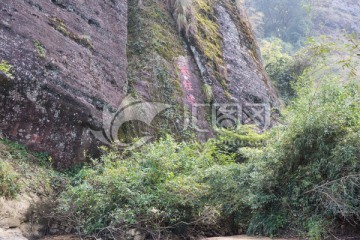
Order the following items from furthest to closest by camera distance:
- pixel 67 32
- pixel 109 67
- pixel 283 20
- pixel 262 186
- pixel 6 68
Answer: pixel 283 20
pixel 109 67
pixel 67 32
pixel 6 68
pixel 262 186

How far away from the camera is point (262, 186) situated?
535 cm

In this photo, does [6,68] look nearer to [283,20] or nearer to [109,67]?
[109,67]

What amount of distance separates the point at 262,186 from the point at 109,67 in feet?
17.6

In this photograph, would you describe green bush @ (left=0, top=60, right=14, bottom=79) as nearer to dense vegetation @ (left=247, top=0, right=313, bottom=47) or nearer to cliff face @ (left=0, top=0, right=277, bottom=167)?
cliff face @ (left=0, top=0, right=277, bottom=167)

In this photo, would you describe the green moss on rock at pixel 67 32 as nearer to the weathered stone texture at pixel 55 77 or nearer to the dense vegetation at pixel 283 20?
the weathered stone texture at pixel 55 77

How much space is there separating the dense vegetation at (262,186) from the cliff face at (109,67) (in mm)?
1634

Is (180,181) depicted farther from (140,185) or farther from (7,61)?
(7,61)

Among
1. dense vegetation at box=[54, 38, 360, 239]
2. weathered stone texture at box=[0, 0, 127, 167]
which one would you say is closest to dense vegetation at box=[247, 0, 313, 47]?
weathered stone texture at box=[0, 0, 127, 167]

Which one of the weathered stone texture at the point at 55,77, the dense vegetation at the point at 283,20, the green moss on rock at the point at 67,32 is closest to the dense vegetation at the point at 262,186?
the weathered stone texture at the point at 55,77

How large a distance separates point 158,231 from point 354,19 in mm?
47872

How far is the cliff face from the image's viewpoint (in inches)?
271

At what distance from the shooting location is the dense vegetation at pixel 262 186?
4.69m

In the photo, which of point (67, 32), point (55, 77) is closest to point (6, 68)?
point (55, 77)

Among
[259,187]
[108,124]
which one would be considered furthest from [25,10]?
[259,187]
